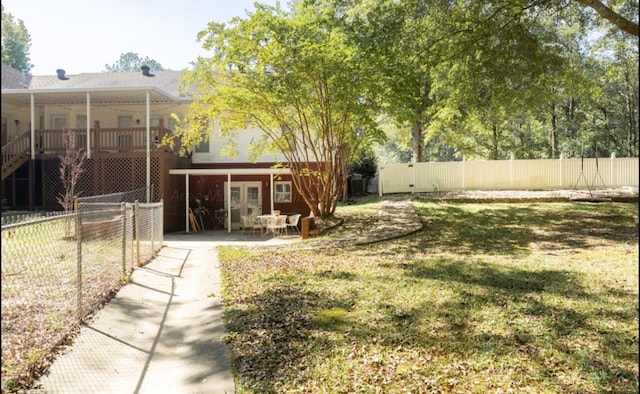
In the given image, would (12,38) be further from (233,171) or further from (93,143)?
(93,143)

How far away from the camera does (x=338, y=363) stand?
4.40 meters

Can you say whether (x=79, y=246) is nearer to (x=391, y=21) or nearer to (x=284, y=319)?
(x=284, y=319)

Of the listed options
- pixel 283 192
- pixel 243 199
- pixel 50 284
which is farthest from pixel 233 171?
pixel 50 284

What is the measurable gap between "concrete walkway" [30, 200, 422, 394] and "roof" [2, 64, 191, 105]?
7707 mm

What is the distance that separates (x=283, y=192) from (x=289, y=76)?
760cm

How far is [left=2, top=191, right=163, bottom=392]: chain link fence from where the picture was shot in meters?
4.11

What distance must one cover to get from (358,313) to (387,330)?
0.71 m

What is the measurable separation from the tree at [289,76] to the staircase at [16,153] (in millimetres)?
7558

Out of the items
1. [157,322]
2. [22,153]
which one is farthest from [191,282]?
[22,153]

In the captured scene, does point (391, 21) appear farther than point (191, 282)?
Yes

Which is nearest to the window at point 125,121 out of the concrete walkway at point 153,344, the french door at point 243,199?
the french door at point 243,199

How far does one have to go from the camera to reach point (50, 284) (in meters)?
6.99

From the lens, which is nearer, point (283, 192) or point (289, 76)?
point (289, 76)

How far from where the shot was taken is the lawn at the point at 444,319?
3955 mm
